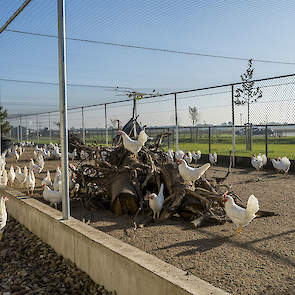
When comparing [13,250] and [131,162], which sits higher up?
[131,162]

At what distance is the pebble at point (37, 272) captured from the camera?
9.77 ft

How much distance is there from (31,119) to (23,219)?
24.0 metres

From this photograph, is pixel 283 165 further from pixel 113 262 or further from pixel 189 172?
pixel 113 262

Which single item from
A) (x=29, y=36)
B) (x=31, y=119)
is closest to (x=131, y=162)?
(x=29, y=36)

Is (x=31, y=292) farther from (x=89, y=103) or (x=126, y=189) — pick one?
(x=89, y=103)

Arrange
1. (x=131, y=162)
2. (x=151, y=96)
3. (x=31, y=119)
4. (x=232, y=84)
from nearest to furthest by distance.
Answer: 1. (x=131, y=162)
2. (x=232, y=84)
3. (x=151, y=96)
4. (x=31, y=119)

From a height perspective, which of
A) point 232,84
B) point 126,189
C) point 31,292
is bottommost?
point 31,292

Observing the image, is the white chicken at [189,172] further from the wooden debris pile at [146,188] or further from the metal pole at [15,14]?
the metal pole at [15,14]

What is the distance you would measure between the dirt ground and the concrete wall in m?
0.45

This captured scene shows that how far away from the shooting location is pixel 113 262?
259 centimetres

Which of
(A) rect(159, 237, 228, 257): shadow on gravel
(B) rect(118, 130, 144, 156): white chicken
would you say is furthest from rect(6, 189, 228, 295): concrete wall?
(B) rect(118, 130, 144, 156): white chicken

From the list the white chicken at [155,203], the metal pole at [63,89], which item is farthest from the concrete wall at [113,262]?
the white chicken at [155,203]

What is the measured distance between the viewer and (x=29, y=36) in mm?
6648

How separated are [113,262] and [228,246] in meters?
1.28
